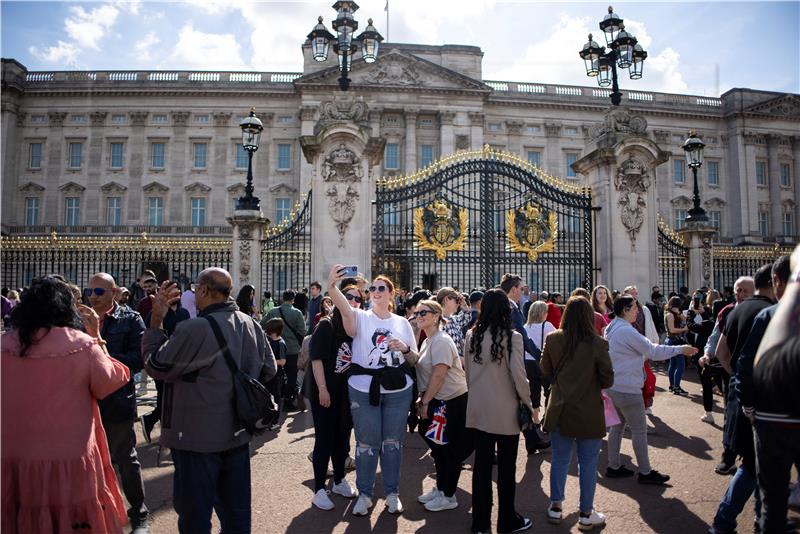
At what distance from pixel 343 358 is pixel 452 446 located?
132 centimetres

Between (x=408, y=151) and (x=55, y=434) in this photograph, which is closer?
(x=55, y=434)

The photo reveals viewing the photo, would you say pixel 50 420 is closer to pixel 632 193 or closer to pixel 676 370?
pixel 676 370

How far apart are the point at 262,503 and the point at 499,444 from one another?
2362 millimetres

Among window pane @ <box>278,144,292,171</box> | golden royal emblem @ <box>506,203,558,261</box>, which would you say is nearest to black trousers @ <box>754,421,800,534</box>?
golden royal emblem @ <box>506,203,558,261</box>

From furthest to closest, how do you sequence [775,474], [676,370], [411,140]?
1. [411,140]
2. [676,370]
3. [775,474]

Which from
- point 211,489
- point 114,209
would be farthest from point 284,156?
point 211,489

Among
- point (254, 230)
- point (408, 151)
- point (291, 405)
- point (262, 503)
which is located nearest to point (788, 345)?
point (262, 503)

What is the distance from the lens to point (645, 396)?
689 cm

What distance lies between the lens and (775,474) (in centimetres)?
330

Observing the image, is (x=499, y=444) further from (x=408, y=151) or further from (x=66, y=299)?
(x=408, y=151)

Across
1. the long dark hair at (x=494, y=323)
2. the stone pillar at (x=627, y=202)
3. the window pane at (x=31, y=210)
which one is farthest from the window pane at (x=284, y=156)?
the long dark hair at (x=494, y=323)

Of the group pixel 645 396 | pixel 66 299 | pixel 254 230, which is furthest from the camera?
pixel 254 230

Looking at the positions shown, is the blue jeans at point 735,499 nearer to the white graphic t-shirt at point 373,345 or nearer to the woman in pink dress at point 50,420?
the white graphic t-shirt at point 373,345

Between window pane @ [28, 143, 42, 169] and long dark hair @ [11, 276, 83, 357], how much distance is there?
172 feet
